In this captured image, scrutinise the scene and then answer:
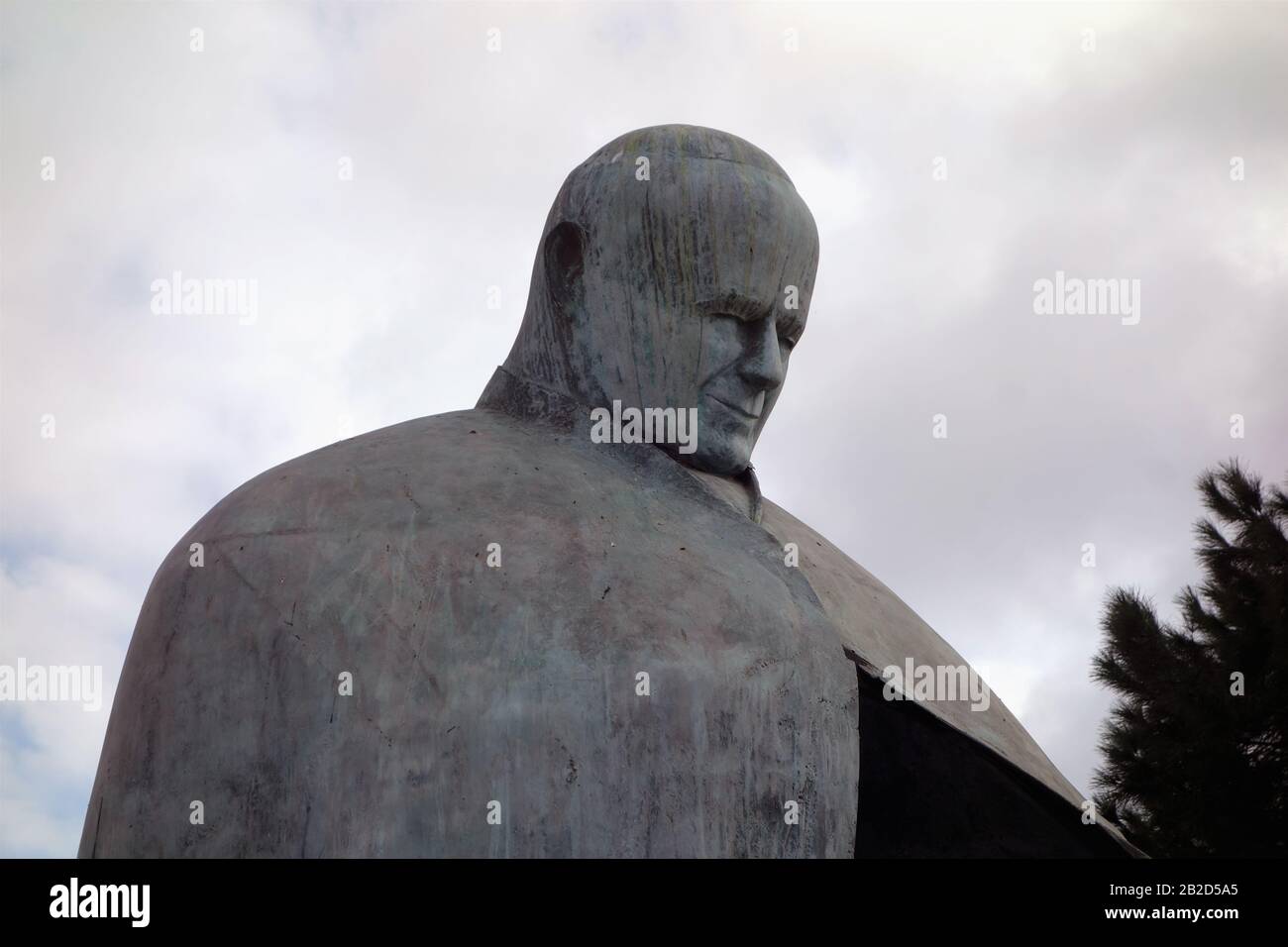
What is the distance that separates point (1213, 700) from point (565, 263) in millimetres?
7269

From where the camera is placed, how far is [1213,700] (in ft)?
41.7

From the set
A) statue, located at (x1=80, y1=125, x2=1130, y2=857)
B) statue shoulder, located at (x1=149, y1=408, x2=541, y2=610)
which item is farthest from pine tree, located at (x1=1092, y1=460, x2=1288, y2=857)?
statue shoulder, located at (x1=149, y1=408, x2=541, y2=610)

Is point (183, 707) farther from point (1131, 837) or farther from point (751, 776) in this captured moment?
point (1131, 837)

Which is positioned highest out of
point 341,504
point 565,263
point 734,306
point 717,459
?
point 565,263

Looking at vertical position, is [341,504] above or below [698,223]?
below

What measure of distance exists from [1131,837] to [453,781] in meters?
8.28

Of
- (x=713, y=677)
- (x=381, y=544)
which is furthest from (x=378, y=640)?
(x=713, y=677)

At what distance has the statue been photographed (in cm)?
581

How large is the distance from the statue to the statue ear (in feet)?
0.04

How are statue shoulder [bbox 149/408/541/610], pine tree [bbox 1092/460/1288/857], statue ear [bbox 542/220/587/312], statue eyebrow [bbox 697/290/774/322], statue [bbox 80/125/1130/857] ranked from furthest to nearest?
pine tree [bbox 1092/460/1288/857] → statue ear [bbox 542/220/587/312] → statue eyebrow [bbox 697/290/774/322] → statue shoulder [bbox 149/408/541/610] → statue [bbox 80/125/1130/857]

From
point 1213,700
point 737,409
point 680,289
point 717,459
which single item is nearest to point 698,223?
point 680,289

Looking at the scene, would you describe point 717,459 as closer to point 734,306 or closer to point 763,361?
point 763,361

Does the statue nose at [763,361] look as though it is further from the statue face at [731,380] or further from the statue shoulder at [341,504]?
the statue shoulder at [341,504]

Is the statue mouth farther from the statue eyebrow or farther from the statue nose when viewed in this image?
the statue eyebrow
